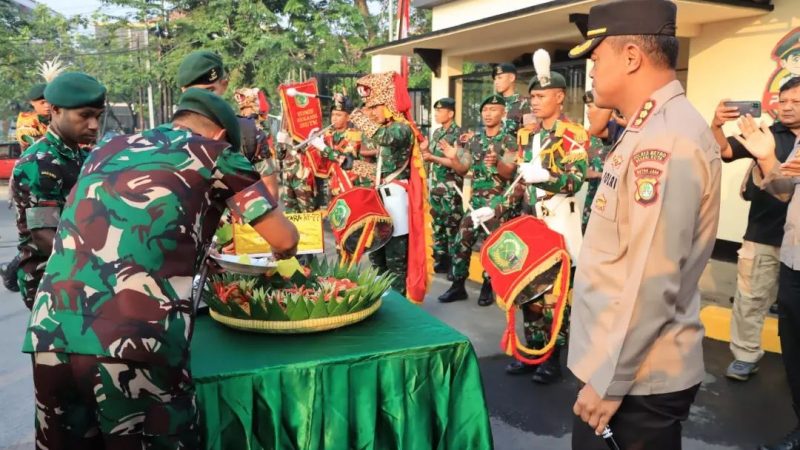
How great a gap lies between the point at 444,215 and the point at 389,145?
83.4 inches

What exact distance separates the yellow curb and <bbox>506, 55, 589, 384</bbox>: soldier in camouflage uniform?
1.39 metres

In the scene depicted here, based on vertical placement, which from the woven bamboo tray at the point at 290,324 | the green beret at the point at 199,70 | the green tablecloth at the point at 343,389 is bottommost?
the green tablecloth at the point at 343,389

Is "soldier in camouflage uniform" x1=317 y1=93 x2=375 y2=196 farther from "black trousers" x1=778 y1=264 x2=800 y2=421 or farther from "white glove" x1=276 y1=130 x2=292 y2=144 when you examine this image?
"black trousers" x1=778 y1=264 x2=800 y2=421

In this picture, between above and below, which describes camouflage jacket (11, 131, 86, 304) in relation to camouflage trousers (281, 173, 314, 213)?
above

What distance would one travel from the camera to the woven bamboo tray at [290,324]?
2113 mm

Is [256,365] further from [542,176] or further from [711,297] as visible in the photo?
[711,297]

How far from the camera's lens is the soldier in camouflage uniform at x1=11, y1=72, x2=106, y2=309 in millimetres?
2371

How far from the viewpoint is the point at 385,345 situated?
6.84 ft

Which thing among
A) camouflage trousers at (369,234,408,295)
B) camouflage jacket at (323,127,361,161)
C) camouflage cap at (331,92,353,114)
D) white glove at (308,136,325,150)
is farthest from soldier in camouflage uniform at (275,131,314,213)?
camouflage trousers at (369,234,408,295)

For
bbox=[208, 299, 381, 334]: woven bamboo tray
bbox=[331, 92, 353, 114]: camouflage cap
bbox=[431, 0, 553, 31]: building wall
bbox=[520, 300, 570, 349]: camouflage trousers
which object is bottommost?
bbox=[520, 300, 570, 349]: camouflage trousers

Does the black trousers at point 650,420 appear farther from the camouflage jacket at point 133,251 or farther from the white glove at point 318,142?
the white glove at point 318,142

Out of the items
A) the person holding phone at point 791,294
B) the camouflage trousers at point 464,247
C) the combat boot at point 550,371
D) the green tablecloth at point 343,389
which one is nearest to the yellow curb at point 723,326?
the combat boot at point 550,371

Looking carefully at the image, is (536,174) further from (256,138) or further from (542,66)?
(256,138)

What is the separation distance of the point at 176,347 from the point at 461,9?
900 cm
